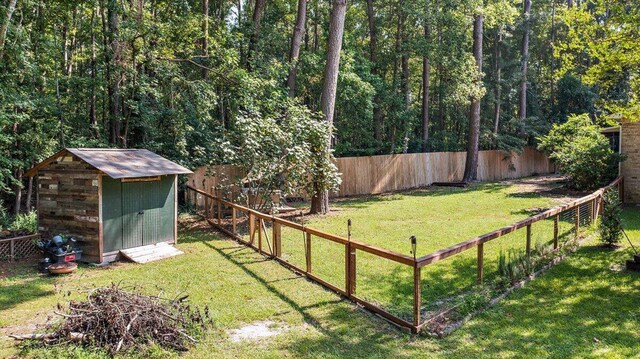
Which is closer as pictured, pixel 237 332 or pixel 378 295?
pixel 237 332

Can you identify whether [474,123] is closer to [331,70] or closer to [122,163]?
[331,70]

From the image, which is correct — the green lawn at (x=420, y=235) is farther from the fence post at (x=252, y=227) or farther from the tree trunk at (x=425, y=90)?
the tree trunk at (x=425, y=90)

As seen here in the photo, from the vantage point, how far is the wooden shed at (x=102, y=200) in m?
8.00

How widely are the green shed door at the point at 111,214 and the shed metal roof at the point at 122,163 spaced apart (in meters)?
0.32

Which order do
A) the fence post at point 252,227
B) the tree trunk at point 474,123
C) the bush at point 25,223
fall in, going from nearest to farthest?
the fence post at point 252,227 < the bush at point 25,223 < the tree trunk at point 474,123

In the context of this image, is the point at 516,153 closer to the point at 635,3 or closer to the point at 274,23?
the point at 274,23

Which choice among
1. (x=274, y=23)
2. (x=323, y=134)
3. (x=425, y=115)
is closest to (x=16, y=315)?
(x=323, y=134)

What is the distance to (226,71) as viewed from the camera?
42.2ft

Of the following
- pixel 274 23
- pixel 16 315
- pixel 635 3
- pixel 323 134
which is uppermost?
pixel 274 23

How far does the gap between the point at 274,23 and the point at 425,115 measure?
386 inches

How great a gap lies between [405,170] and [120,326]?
1751 centimetres

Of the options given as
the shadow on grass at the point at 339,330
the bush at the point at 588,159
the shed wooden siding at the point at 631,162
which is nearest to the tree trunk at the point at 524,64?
the bush at the point at 588,159

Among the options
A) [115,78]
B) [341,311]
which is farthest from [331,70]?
[341,311]

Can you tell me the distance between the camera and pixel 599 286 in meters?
6.24
